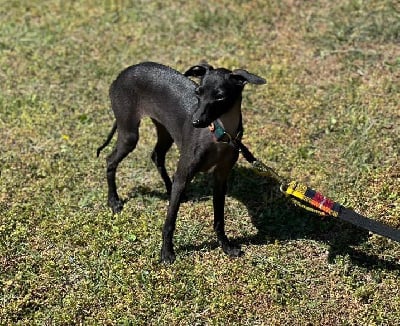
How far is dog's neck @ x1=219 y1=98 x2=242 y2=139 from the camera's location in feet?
15.2

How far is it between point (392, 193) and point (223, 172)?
1.74 metres

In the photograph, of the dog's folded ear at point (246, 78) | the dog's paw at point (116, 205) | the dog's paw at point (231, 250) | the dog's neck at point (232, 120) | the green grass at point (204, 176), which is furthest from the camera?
the dog's paw at point (116, 205)

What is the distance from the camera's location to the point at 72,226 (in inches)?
228

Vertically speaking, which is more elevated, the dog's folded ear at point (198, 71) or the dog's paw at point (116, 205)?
the dog's folded ear at point (198, 71)

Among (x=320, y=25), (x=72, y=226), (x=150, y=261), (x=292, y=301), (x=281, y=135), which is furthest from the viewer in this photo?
(x=320, y=25)

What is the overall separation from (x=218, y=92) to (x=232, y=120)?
11.0 inches

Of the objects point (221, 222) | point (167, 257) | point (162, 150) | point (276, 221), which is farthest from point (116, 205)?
point (276, 221)

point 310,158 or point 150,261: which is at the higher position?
point 310,158

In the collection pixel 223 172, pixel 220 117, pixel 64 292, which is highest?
pixel 220 117

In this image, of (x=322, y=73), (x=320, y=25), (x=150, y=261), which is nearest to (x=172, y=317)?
(x=150, y=261)

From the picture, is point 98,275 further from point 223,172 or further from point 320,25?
point 320,25

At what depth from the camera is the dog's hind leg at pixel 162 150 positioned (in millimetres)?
6102

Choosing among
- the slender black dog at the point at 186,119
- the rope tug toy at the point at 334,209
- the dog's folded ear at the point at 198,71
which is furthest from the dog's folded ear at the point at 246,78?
the rope tug toy at the point at 334,209

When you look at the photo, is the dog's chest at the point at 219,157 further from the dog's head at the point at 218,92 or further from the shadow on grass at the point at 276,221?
the shadow on grass at the point at 276,221
